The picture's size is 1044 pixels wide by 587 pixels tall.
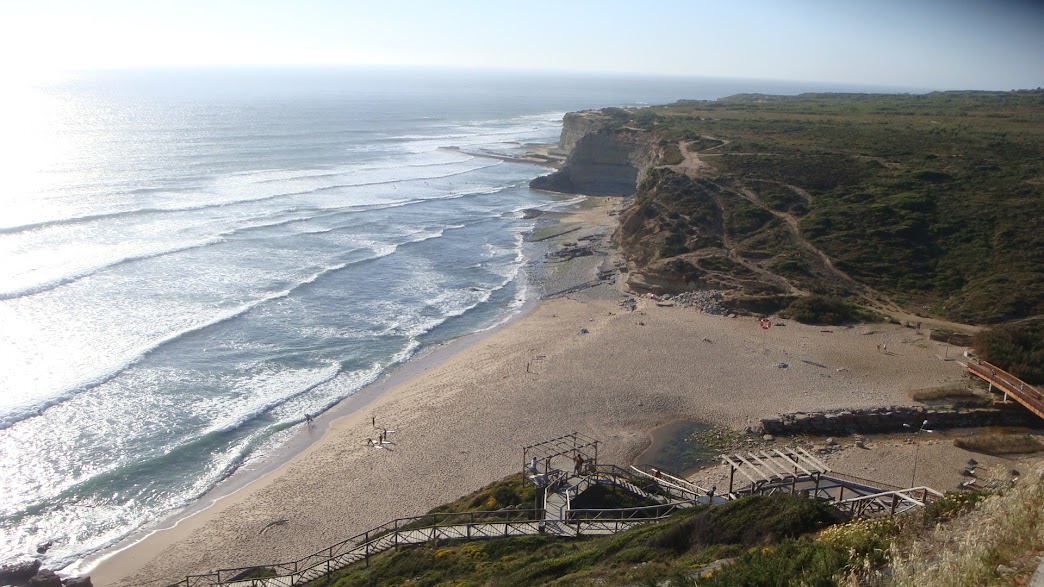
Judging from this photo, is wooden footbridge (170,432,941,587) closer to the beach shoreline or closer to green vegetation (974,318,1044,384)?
the beach shoreline

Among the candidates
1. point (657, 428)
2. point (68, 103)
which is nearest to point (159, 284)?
point (657, 428)

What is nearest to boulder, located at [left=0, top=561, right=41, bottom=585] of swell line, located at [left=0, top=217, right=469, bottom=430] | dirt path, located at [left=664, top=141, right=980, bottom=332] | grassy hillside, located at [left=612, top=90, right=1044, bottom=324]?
swell line, located at [left=0, top=217, right=469, bottom=430]

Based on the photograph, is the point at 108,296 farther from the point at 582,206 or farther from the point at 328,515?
the point at 582,206

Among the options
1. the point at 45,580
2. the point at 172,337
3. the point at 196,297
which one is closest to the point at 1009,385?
the point at 45,580

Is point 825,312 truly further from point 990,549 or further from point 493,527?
point 990,549

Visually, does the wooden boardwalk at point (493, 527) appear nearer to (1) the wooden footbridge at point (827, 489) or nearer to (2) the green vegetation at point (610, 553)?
(2) the green vegetation at point (610, 553)

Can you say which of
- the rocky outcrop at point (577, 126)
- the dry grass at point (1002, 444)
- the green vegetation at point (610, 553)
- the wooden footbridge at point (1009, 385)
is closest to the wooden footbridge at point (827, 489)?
the green vegetation at point (610, 553)
